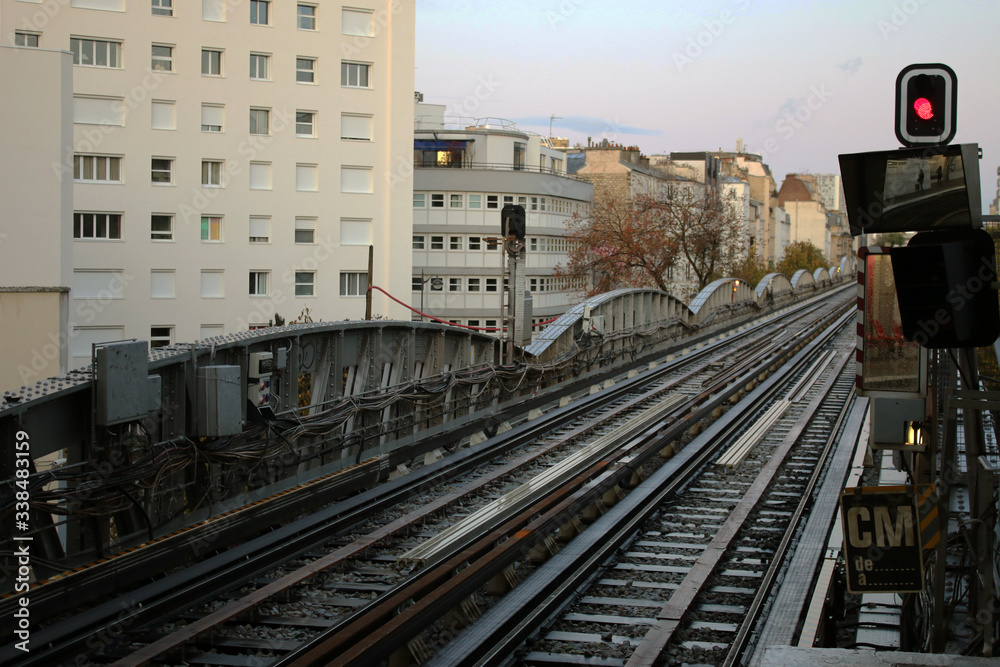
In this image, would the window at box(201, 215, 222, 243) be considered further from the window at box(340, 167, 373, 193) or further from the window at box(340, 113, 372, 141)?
the window at box(340, 113, 372, 141)

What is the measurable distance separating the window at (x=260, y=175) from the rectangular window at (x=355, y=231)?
10.5ft

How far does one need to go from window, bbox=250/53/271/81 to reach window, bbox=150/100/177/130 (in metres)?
3.23

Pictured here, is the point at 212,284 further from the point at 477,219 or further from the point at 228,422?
the point at 228,422

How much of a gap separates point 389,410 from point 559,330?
8511 millimetres

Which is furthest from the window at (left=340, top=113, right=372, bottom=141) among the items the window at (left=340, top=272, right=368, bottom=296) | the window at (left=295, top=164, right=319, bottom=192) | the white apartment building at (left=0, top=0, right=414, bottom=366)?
the window at (left=340, top=272, right=368, bottom=296)

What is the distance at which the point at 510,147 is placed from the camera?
5069 centimetres

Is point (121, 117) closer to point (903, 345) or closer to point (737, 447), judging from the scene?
point (737, 447)

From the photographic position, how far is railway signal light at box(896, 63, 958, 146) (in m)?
5.52

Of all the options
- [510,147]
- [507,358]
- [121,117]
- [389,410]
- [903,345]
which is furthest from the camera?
[510,147]

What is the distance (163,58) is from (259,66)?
11.5ft

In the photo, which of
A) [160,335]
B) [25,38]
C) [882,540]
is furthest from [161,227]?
[882,540]

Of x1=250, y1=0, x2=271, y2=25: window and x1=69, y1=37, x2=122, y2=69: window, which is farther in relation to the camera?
x1=250, y1=0, x2=271, y2=25: window

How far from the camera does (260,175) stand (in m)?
37.5

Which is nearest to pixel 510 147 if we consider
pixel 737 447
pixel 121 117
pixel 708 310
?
pixel 708 310
